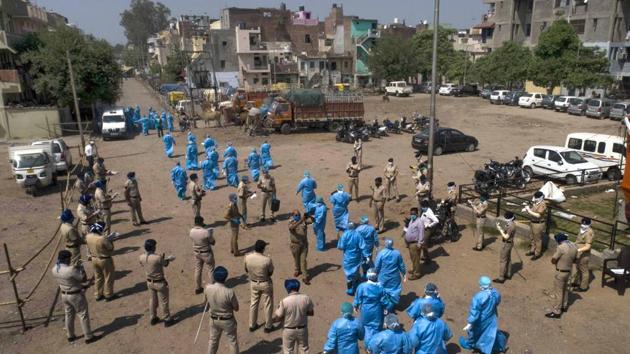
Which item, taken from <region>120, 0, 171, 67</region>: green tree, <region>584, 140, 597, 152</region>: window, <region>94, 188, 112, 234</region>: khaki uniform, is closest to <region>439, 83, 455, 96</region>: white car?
<region>584, 140, 597, 152</region>: window

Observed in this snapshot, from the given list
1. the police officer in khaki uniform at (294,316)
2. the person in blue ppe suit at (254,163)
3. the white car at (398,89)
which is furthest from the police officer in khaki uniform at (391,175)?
the white car at (398,89)

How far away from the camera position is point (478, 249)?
11.8 metres

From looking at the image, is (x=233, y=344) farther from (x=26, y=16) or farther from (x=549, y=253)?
(x=26, y=16)

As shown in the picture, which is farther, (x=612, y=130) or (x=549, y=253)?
(x=612, y=130)

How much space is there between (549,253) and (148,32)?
136008 mm

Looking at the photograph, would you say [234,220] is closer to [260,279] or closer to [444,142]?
[260,279]

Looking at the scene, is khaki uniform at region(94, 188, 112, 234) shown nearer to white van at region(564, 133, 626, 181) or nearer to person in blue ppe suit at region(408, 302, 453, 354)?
person in blue ppe suit at region(408, 302, 453, 354)

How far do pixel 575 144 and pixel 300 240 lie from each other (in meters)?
15.4

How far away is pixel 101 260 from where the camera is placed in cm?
882

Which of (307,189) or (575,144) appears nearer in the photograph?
(307,189)

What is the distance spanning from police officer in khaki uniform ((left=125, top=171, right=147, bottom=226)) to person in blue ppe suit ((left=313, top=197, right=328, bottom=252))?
530 centimetres

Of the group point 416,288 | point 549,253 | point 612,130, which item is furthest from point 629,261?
point 612,130

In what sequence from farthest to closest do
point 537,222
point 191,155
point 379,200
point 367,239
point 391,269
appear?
point 191,155 < point 379,200 < point 537,222 < point 367,239 < point 391,269

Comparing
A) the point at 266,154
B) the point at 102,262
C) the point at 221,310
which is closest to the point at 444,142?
the point at 266,154
